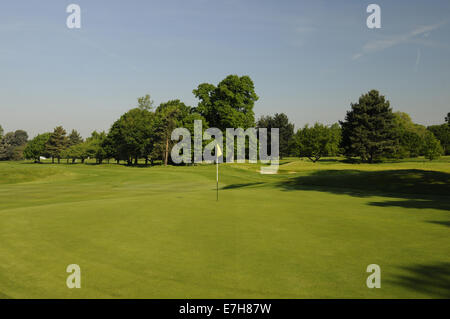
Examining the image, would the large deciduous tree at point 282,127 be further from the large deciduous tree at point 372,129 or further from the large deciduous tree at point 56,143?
the large deciduous tree at point 56,143

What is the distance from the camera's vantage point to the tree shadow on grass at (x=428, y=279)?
5.16m

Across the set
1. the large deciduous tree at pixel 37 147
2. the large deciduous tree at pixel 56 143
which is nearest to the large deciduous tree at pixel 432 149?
the large deciduous tree at pixel 56 143

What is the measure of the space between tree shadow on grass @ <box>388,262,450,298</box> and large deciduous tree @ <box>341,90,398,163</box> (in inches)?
2917

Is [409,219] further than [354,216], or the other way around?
[354,216]

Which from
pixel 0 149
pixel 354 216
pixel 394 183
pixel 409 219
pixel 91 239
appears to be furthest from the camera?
pixel 0 149

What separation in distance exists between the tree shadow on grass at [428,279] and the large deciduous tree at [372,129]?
74104 mm

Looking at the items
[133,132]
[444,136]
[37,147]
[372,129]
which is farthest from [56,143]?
[444,136]

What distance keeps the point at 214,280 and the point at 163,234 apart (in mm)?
3837

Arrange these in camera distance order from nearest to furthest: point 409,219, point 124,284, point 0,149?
point 124,284, point 409,219, point 0,149

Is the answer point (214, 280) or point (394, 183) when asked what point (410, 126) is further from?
point (214, 280)

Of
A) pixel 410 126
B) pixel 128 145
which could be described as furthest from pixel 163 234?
pixel 410 126

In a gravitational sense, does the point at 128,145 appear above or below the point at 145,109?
below

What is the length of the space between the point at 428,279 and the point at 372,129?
3080 inches

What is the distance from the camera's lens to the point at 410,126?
111250 millimetres
